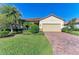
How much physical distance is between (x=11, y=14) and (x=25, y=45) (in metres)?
0.48

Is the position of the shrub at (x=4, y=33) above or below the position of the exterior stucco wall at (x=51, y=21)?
below

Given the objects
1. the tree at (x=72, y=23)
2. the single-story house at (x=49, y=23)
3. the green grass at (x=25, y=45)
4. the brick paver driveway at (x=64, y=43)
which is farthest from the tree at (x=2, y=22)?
the tree at (x=72, y=23)

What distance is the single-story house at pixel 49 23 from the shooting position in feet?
9.55

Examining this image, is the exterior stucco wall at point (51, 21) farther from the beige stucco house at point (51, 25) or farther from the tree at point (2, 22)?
the tree at point (2, 22)

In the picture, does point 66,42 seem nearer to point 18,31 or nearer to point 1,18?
point 18,31

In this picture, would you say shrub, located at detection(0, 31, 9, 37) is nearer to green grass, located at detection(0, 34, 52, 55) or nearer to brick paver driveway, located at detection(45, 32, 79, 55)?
green grass, located at detection(0, 34, 52, 55)

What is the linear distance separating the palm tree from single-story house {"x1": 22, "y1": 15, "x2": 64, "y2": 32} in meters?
0.17

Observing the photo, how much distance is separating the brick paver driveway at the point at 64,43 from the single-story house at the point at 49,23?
78mm

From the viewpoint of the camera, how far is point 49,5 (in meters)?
2.88

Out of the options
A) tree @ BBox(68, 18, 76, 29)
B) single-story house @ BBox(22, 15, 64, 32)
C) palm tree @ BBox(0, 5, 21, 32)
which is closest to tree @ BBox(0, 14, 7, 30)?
palm tree @ BBox(0, 5, 21, 32)

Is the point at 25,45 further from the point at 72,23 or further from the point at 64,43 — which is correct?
the point at 72,23

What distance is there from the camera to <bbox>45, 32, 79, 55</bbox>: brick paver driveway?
2848mm

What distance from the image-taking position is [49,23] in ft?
9.76

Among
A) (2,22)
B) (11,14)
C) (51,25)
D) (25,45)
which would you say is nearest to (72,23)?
(51,25)
